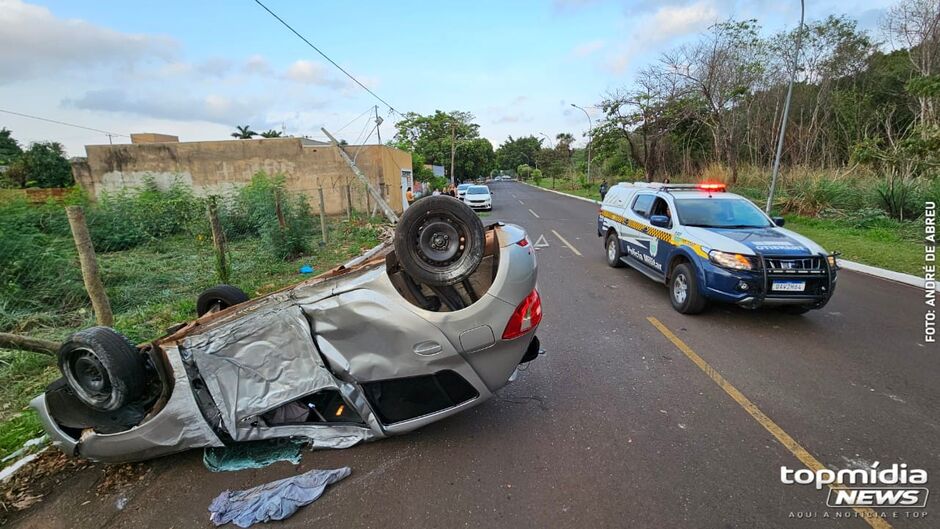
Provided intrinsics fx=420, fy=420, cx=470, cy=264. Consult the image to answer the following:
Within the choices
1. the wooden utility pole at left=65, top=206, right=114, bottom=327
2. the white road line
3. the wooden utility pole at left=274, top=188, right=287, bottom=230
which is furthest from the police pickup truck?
the wooden utility pole at left=274, top=188, right=287, bottom=230

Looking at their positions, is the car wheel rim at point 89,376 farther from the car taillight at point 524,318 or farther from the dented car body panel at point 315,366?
the car taillight at point 524,318

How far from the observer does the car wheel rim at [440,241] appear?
303 cm

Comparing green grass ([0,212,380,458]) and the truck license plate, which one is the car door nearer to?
the truck license plate

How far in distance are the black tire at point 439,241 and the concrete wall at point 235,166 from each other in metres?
16.8

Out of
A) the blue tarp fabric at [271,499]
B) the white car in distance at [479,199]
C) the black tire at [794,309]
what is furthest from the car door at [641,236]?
the white car in distance at [479,199]

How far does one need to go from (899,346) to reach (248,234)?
15701mm

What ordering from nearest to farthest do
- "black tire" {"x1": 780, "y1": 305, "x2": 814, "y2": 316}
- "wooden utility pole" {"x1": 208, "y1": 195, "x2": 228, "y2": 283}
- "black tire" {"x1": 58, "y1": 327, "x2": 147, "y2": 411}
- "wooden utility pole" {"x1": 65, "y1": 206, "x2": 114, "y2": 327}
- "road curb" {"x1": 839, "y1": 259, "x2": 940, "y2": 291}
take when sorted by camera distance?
"black tire" {"x1": 58, "y1": 327, "x2": 147, "y2": 411}
"wooden utility pole" {"x1": 65, "y1": 206, "x2": 114, "y2": 327}
"black tire" {"x1": 780, "y1": 305, "x2": 814, "y2": 316}
"road curb" {"x1": 839, "y1": 259, "x2": 940, "y2": 291}
"wooden utility pole" {"x1": 208, "y1": 195, "x2": 228, "y2": 283}

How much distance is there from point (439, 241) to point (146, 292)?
6.64 meters

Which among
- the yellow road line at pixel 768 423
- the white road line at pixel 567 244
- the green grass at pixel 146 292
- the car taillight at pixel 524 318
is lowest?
the yellow road line at pixel 768 423

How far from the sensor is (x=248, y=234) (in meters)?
14.2

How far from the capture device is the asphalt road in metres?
2.44

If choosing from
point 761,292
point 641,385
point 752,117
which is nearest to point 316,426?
point 641,385

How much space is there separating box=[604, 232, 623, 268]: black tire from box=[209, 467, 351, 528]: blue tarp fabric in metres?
7.14

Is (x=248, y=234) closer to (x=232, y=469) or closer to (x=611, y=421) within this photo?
(x=232, y=469)
